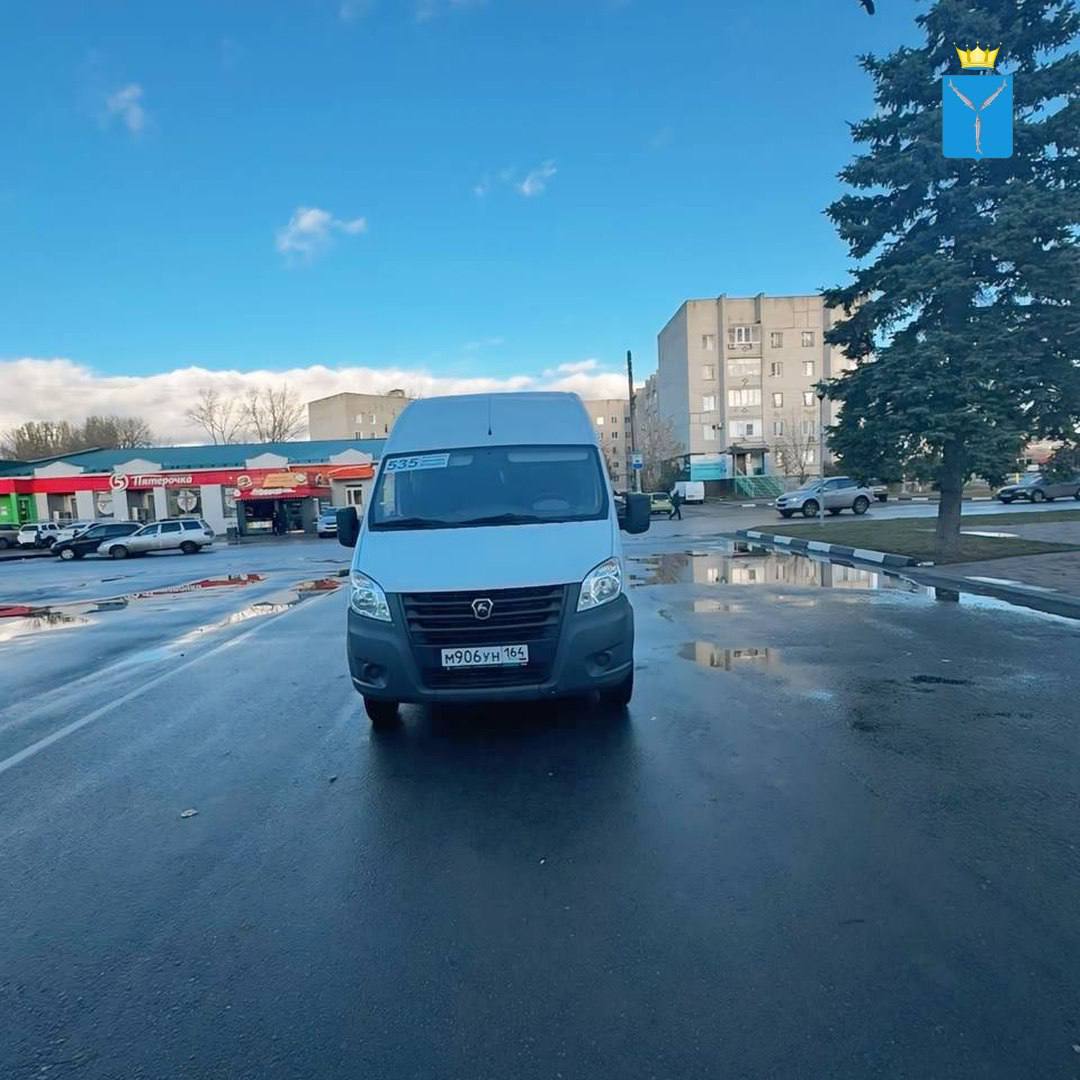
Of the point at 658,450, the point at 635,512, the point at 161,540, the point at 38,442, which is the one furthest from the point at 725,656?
the point at 38,442

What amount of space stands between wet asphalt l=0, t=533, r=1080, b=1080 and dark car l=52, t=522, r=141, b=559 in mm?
30428

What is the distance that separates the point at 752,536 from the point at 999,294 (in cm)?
1199

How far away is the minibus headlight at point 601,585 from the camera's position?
493 centimetres

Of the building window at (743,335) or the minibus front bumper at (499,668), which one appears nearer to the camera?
the minibus front bumper at (499,668)

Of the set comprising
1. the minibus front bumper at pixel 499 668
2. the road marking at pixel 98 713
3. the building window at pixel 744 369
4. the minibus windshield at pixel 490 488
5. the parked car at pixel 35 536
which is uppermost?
the building window at pixel 744 369

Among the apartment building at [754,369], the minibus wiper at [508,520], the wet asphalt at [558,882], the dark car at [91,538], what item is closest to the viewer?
the wet asphalt at [558,882]

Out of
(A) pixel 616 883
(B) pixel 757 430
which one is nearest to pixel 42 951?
(A) pixel 616 883

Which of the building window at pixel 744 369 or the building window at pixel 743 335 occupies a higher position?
the building window at pixel 743 335

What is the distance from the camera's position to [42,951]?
2.96 meters

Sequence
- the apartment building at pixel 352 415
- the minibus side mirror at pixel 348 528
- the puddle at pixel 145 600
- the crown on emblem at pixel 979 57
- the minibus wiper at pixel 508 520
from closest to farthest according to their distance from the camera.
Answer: the minibus wiper at pixel 508 520
the minibus side mirror at pixel 348 528
the puddle at pixel 145 600
the crown on emblem at pixel 979 57
the apartment building at pixel 352 415

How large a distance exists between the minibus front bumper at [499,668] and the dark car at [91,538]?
111 feet

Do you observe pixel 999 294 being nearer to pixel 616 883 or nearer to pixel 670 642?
pixel 670 642

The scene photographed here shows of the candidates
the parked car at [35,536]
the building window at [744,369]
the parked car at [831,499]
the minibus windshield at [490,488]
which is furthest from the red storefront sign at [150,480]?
the minibus windshield at [490,488]

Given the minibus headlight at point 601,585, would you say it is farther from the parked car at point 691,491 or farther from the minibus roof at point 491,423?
the parked car at point 691,491
